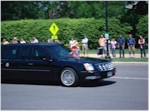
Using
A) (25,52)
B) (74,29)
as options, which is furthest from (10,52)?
(74,29)

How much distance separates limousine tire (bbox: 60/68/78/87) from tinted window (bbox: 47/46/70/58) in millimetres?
676

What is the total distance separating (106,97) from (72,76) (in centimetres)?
234

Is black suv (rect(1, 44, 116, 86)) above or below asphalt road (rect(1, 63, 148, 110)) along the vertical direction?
above

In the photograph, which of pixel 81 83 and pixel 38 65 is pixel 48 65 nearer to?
pixel 38 65

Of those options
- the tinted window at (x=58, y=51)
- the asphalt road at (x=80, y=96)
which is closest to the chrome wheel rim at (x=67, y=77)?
the asphalt road at (x=80, y=96)

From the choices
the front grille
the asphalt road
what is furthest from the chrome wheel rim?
the front grille

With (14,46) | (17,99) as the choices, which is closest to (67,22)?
(14,46)

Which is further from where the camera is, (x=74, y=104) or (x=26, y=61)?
(x=26, y=61)

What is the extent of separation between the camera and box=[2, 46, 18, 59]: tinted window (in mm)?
12709

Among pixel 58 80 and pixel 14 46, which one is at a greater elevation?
pixel 14 46

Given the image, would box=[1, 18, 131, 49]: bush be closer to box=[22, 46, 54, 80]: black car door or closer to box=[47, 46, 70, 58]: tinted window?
box=[47, 46, 70, 58]: tinted window

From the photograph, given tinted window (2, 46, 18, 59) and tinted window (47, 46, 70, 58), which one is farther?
tinted window (2, 46, 18, 59)

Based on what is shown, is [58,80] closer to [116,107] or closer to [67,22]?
[116,107]

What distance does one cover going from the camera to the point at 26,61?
12383 millimetres
